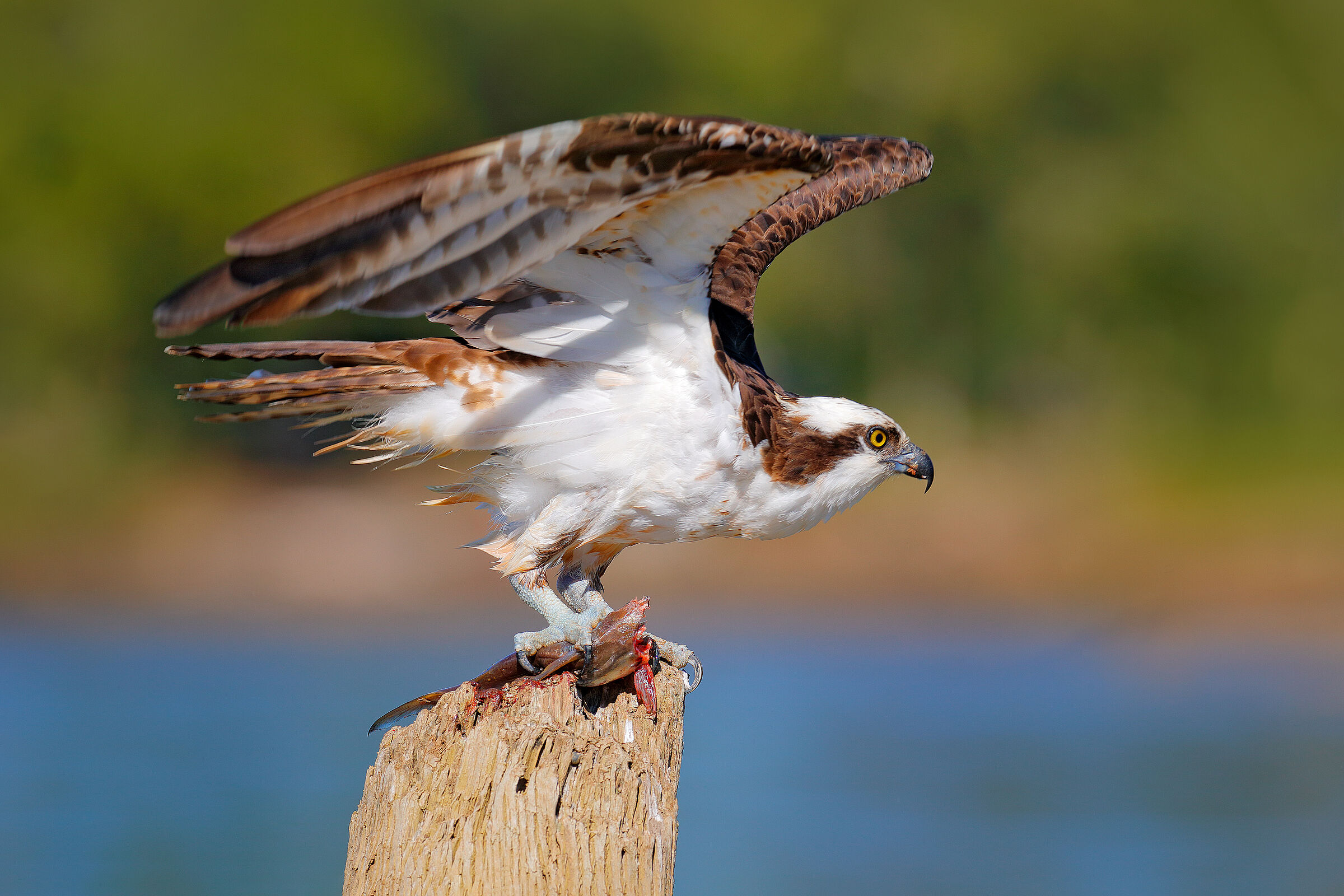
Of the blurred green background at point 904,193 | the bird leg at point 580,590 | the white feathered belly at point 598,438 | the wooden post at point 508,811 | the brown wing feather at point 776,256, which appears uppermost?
the blurred green background at point 904,193

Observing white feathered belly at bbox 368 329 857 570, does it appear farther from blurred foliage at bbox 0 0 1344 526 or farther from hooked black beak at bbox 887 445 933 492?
blurred foliage at bbox 0 0 1344 526

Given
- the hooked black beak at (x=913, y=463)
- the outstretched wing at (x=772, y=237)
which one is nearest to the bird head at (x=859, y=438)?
the hooked black beak at (x=913, y=463)

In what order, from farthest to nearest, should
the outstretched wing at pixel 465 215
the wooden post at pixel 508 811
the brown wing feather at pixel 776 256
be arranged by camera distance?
the brown wing feather at pixel 776 256
the wooden post at pixel 508 811
the outstretched wing at pixel 465 215

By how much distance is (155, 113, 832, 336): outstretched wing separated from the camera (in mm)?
3654

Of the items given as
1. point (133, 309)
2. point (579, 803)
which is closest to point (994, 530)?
point (133, 309)

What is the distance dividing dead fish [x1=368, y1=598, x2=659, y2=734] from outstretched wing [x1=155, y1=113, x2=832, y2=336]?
1.26 m

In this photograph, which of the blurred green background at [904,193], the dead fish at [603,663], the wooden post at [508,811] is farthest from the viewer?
the blurred green background at [904,193]

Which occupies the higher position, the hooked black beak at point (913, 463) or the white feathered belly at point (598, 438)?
the hooked black beak at point (913, 463)

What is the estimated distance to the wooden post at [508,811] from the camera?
12.5 feet

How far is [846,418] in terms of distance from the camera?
17.4 ft

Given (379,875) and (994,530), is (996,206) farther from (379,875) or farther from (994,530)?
(379,875)

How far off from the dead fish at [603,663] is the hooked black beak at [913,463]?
4.60ft

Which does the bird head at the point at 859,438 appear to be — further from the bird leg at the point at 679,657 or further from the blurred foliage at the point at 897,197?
the blurred foliage at the point at 897,197

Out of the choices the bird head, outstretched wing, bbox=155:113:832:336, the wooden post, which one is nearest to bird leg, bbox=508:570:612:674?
the wooden post
